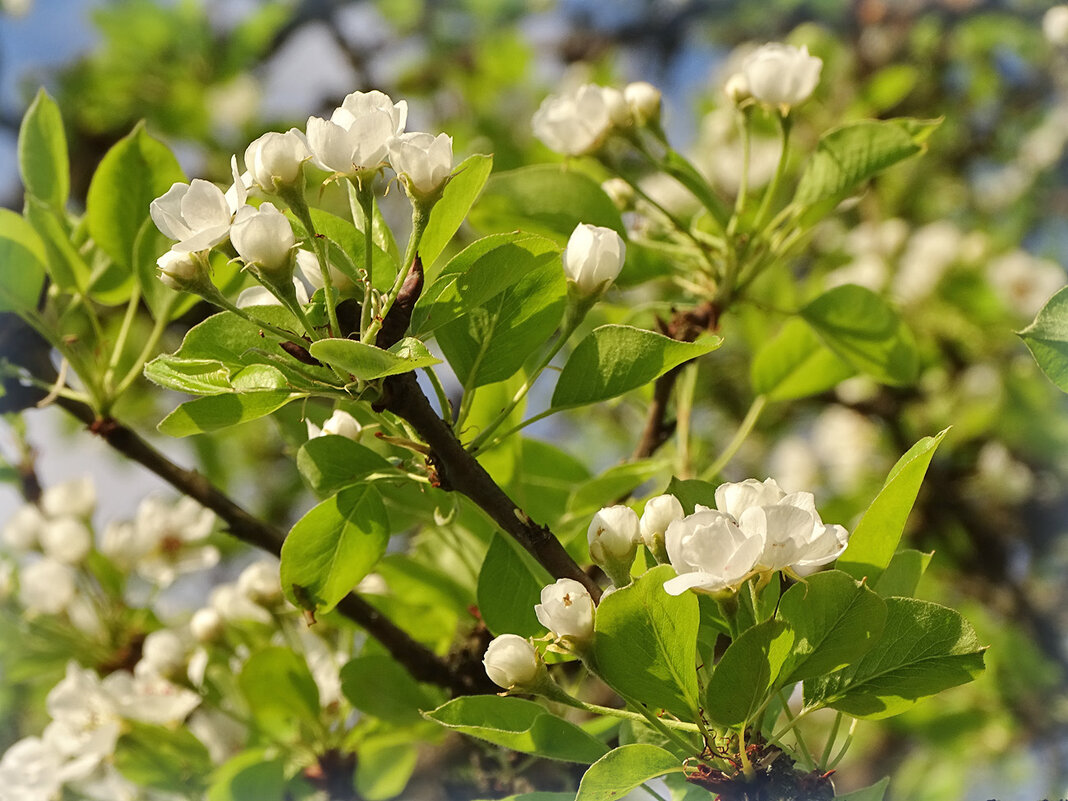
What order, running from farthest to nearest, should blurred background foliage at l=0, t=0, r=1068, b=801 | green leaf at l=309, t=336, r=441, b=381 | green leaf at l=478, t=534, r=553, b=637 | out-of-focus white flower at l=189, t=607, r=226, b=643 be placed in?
blurred background foliage at l=0, t=0, r=1068, b=801 → out-of-focus white flower at l=189, t=607, r=226, b=643 → green leaf at l=478, t=534, r=553, b=637 → green leaf at l=309, t=336, r=441, b=381

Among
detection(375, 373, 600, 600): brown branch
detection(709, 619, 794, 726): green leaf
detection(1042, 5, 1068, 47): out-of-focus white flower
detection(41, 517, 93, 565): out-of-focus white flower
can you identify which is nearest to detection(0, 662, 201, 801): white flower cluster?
detection(41, 517, 93, 565): out-of-focus white flower

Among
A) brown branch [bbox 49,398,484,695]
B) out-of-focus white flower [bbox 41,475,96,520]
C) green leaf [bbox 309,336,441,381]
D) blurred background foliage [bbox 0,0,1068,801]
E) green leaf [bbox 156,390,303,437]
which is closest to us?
green leaf [bbox 309,336,441,381]

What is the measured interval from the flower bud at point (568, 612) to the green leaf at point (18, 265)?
23.7 inches

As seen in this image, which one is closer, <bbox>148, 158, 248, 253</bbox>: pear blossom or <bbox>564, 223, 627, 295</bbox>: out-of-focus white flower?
<bbox>148, 158, 248, 253</bbox>: pear blossom

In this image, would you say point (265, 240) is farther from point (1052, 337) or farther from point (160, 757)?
point (160, 757)

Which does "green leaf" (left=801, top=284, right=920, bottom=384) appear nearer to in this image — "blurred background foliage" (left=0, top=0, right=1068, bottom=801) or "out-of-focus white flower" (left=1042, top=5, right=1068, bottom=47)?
"blurred background foliage" (left=0, top=0, right=1068, bottom=801)

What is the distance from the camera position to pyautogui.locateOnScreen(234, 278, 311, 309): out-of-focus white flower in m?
0.69

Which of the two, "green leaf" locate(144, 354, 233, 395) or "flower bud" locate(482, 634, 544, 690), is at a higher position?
"green leaf" locate(144, 354, 233, 395)

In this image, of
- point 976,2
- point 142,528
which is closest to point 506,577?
point 142,528

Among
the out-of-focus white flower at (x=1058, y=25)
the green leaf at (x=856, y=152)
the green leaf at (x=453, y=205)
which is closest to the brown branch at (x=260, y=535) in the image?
the green leaf at (x=453, y=205)

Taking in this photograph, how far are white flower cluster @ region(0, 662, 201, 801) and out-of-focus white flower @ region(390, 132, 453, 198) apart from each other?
0.70 metres

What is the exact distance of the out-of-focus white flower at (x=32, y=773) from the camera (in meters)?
1.04

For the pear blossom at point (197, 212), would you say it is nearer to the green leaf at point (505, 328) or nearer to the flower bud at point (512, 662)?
the green leaf at point (505, 328)

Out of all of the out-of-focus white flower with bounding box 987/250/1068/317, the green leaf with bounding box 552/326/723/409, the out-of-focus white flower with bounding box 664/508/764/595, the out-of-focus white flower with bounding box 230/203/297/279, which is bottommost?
the out-of-focus white flower with bounding box 987/250/1068/317
